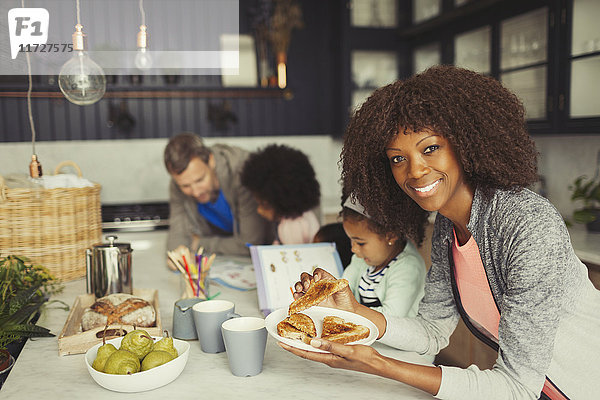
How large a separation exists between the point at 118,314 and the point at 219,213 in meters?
1.28

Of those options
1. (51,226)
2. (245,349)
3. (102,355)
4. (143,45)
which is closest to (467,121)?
(245,349)

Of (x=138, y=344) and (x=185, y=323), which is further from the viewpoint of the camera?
(x=185, y=323)

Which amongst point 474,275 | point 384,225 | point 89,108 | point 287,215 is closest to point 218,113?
point 89,108

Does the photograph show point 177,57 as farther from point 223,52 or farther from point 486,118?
point 486,118

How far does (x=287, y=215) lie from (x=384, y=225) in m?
Result: 0.74

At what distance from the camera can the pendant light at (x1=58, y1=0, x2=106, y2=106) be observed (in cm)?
133

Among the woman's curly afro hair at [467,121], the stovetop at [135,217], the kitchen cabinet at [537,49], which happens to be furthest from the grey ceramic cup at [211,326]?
the stovetop at [135,217]

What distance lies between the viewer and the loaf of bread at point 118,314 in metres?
1.17

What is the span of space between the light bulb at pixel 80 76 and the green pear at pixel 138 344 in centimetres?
72

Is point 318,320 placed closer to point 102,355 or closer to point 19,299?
point 102,355

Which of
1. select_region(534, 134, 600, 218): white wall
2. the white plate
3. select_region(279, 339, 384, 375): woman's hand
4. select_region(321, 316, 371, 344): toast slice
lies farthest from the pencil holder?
select_region(534, 134, 600, 218): white wall

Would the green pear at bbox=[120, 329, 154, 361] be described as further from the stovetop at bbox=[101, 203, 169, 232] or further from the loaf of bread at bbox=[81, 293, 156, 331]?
the stovetop at bbox=[101, 203, 169, 232]

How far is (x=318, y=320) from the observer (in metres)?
1.11

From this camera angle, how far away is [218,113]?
4066 millimetres
